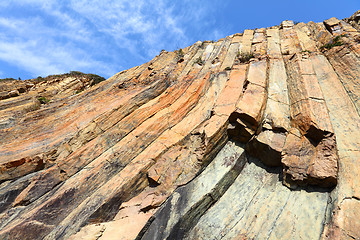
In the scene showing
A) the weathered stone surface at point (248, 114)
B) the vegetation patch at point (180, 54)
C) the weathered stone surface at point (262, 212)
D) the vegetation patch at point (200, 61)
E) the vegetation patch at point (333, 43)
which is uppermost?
the vegetation patch at point (180, 54)

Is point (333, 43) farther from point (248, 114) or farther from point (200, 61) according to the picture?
point (248, 114)

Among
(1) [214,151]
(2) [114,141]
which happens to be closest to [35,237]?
(2) [114,141]

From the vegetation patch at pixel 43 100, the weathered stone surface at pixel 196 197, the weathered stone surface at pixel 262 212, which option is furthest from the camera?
the vegetation patch at pixel 43 100

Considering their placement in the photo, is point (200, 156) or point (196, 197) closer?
point (196, 197)

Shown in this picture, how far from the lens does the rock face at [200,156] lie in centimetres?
618

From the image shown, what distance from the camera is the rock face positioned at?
618 cm

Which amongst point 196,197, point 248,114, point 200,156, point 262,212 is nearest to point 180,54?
point 248,114

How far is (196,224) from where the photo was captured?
261 inches

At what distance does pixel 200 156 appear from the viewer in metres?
7.84

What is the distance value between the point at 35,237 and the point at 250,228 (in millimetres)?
7681

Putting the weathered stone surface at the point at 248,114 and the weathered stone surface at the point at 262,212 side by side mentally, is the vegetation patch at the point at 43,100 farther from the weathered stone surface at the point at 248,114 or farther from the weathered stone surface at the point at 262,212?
the weathered stone surface at the point at 262,212

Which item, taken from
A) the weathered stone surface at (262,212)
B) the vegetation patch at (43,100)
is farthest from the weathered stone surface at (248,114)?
the vegetation patch at (43,100)

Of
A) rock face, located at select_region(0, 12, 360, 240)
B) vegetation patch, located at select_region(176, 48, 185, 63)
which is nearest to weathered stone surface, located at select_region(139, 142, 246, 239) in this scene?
rock face, located at select_region(0, 12, 360, 240)

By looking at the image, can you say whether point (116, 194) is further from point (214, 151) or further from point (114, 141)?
point (214, 151)
